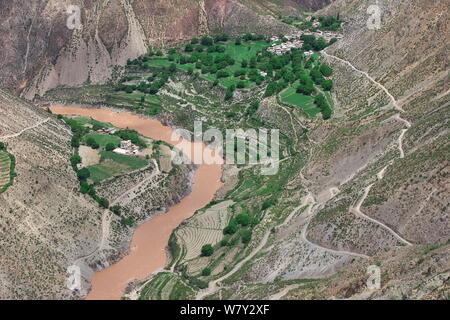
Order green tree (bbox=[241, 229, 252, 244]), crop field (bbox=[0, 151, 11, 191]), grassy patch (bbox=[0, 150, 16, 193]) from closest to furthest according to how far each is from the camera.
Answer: green tree (bbox=[241, 229, 252, 244]) < grassy patch (bbox=[0, 150, 16, 193]) < crop field (bbox=[0, 151, 11, 191])

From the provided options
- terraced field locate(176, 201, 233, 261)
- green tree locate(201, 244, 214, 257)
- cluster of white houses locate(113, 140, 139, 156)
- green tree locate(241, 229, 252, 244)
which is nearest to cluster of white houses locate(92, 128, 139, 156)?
cluster of white houses locate(113, 140, 139, 156)

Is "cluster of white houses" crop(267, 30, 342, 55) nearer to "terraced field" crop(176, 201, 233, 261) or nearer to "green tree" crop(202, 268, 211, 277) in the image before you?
"terraced field" crop(176, 201, 233, 261)

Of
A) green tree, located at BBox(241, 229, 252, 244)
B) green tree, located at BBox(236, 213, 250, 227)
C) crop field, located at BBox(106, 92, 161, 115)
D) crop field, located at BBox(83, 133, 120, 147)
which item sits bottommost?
green tree, located at BBox(241, 229, 252, 244)

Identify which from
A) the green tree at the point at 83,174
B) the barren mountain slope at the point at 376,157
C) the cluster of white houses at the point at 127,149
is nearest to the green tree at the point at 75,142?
the cluster of white houses at the point at 127,149

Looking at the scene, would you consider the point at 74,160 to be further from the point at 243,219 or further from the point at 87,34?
the point at 87,34

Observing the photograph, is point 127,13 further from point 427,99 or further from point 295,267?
point 295,267

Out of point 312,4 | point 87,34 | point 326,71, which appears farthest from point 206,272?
point 312,4
